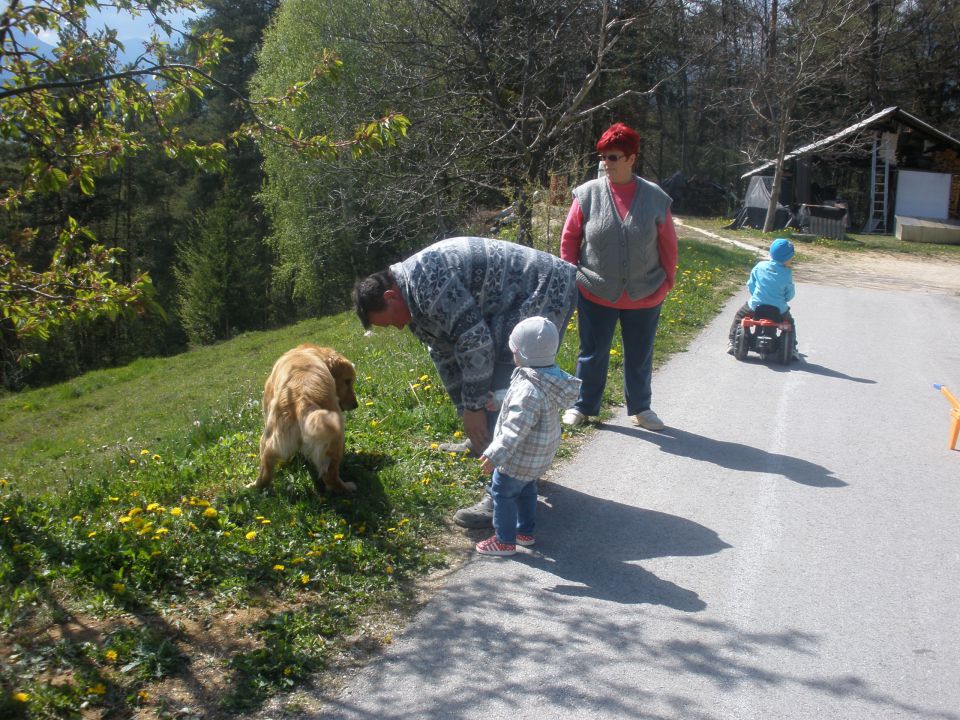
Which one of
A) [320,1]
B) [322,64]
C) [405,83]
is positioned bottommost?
[322,64]

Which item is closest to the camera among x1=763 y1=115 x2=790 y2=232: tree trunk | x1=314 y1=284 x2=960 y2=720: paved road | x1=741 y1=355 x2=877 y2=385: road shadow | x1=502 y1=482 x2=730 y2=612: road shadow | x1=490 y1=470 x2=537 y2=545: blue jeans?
x1=314 y1=284 x2=960 y2=720: paved road

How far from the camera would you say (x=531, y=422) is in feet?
14.5

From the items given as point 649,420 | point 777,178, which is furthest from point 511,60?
point 777,178

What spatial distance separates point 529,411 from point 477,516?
922mm

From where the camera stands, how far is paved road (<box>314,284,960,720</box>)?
11.4ft

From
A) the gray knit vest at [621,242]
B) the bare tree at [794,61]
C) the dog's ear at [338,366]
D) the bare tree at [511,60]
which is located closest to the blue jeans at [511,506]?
the dog's ear at [338,366]

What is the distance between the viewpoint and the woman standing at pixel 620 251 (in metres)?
6.10

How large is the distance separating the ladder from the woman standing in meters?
27.5

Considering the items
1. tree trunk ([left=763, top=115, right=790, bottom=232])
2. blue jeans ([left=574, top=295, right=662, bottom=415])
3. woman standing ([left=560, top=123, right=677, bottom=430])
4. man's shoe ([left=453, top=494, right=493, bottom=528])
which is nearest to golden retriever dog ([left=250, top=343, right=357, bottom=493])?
man's shoe ([left=453, top=494, right=493, bottom=528])

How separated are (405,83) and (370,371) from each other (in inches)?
380

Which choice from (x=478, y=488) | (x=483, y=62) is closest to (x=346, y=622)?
(x=478, y=488)

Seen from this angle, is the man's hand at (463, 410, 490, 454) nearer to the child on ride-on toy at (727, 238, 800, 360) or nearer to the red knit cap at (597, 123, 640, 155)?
the red knit cap at (597, 123, 640, 155)

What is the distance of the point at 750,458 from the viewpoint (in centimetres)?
626

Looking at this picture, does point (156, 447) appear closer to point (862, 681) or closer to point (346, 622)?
point (346, 622)
